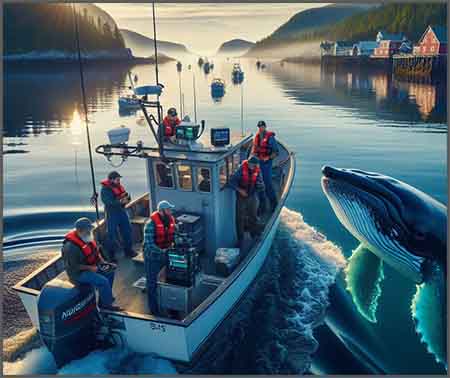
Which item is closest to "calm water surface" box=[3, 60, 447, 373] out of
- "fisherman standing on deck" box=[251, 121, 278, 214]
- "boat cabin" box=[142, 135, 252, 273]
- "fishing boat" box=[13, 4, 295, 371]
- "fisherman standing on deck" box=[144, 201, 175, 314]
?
"fisherman standing on deck" box=[251, 121, 278, 214]

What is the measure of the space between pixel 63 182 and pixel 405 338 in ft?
50.7

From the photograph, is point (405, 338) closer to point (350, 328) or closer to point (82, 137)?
point (350, 328)

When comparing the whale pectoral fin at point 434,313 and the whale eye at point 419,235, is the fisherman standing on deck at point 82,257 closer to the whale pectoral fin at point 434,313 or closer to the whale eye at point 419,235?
the whale eye at point 419,235

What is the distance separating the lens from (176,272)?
25.6ft

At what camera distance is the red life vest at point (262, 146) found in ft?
36.7

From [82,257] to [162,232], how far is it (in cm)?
147

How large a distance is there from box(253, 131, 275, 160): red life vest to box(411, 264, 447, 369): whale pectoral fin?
17.1ft

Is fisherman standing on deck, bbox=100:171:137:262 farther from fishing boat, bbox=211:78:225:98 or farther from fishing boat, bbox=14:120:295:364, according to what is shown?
fishing boat, bbox=211:78:225:98

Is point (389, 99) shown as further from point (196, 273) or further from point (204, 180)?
point (196, 273)

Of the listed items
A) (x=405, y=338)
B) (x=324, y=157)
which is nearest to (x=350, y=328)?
(x=405, y=338)

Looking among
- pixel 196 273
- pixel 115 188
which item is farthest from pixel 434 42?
pixel 196 273

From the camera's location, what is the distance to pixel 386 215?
7.01 m

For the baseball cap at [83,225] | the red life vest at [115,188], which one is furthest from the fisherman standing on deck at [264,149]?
the baseball cap at [83,225]

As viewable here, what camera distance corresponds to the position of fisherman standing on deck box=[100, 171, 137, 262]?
906cm
